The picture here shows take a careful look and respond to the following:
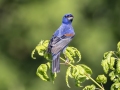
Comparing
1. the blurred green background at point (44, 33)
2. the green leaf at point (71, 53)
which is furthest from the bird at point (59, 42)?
the blurred green background at point (44, 33)

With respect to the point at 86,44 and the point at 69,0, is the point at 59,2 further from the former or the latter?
the point at 86,44

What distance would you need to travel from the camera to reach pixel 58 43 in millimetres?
5086

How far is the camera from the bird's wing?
4.79 m

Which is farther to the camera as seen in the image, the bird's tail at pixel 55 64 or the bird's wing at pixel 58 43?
the bird's wing at pixel 58 43

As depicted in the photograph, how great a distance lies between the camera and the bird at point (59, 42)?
4660 mm

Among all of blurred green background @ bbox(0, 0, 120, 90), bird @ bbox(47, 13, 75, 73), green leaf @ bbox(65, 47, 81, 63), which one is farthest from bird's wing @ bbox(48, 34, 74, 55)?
blurred green background @ bbox(0, 0, 120, 90)

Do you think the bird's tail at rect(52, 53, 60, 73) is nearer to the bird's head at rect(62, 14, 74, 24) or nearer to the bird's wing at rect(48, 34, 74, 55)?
the bird's wing at rect(48, 34, 74, 55)

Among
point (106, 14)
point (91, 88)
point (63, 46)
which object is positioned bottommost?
point (91, 88)

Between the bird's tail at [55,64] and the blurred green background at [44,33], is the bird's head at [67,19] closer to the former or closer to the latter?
the bird's tail at [55,64]

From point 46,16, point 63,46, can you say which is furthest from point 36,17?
point 63,46

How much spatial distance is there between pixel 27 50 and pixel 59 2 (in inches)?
79.4

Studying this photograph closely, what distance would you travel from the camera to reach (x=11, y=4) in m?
14.9

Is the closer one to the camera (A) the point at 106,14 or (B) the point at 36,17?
(B) the point at 36,17

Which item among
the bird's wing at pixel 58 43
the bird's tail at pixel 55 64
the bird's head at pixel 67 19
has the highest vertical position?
the bird's head at pixel 67 19
